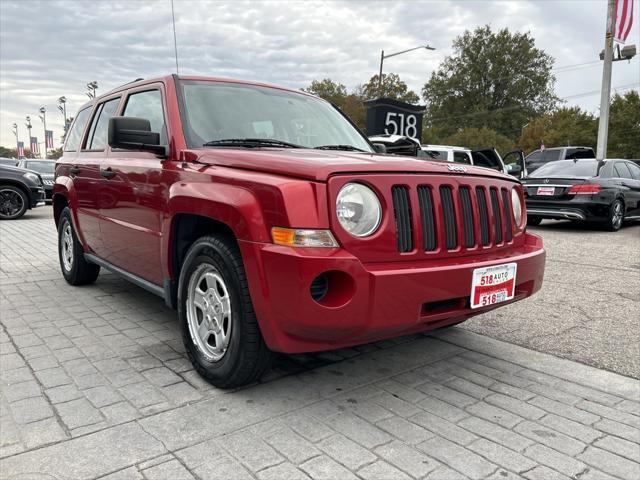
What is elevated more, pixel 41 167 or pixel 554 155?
pixel 554 155

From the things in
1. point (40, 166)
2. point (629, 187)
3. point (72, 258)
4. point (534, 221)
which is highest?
point (40, 166)

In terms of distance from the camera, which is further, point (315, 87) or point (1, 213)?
point (315, 87)

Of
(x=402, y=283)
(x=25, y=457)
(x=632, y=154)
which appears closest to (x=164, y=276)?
(x=25, y=457)

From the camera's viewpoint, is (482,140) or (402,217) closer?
(402,217)

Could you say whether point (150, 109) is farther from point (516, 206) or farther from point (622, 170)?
point (622, 170)

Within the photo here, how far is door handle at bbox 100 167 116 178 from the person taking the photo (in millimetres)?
4059

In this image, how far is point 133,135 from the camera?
321cm

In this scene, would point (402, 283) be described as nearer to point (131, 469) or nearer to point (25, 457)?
point (131, 469)

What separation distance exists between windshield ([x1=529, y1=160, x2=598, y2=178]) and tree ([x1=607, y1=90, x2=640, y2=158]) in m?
28.6

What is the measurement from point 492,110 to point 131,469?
68.2 metres

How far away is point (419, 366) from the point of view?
10.8 feet

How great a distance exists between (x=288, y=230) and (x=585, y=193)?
886 cm

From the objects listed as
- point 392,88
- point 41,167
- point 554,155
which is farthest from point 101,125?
point 392,88

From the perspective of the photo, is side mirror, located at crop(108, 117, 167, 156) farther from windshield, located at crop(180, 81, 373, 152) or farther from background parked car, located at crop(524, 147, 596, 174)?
background parked car, located at crop(524, 147, 596, 174)
